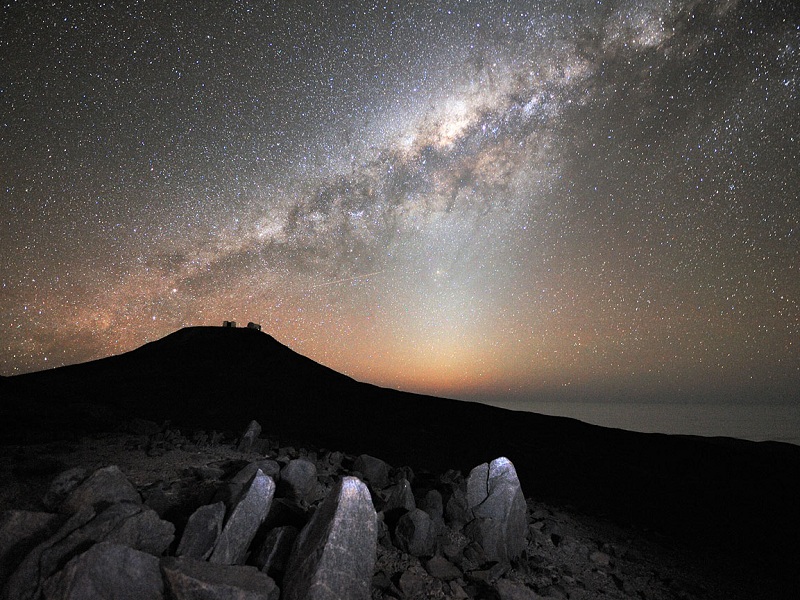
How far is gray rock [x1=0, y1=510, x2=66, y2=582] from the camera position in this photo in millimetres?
3811

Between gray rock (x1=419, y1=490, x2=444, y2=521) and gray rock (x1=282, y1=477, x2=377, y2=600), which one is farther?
gray rock (x1=419, y1=490, x2=444, y2=521)

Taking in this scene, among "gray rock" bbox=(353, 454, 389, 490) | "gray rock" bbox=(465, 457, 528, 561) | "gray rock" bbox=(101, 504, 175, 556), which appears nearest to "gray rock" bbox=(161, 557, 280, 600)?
"gray rock" bbox=(101, 504, 175, 556)

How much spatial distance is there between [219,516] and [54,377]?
117 ft

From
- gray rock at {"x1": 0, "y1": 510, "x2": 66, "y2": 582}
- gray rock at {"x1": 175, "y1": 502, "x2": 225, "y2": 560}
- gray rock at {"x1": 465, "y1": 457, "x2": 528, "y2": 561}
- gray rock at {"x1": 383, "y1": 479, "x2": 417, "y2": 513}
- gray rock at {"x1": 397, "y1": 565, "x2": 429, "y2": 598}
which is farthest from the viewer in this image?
gray rock at {"x1": 383, "y1": 479, "x2": 417, "y2": 513}

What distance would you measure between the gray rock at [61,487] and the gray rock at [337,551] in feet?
10.7

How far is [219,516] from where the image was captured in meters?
4.26

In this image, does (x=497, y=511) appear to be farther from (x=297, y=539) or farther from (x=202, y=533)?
(x=202, y=533)

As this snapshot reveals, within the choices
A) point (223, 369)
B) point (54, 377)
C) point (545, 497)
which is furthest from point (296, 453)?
point (54, 377)

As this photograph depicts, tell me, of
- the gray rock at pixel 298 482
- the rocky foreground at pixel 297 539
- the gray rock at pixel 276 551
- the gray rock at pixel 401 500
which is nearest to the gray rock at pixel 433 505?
the rocky foreground at pixel 297 539

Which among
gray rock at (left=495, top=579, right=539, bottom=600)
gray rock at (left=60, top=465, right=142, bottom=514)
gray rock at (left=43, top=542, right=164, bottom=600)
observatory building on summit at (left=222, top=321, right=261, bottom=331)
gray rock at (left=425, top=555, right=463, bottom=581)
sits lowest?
gray rock at (left=495, top=579, right=539, bottom=600)

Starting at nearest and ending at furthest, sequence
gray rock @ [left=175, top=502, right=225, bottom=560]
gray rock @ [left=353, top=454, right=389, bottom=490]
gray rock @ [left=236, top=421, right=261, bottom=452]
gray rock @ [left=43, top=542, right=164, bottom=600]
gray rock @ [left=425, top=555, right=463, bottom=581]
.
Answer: gray rock @ [left=43, top=542, right=164, bottom=600] → gray rock @ [left=175, top=502, right=225, bottom=560] → gray rock @ [left=425, top=555, right=463, bottom=581] → gray rock @ [left=353, top=454, right=389, bottom=490] → gray rock @ [left=236, top=421, right=261, bottom=452]

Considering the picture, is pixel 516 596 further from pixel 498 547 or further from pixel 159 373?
pixel 159 373

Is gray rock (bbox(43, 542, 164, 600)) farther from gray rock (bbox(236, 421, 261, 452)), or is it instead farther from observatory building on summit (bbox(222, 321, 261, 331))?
observatory building on summit (bbox(222, 321, 261, 331))

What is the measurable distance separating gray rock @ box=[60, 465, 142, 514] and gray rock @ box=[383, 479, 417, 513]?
3369 millimetres
